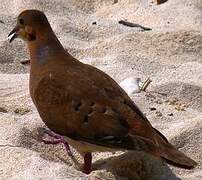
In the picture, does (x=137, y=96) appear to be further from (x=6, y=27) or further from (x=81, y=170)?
(x=6, y=27)

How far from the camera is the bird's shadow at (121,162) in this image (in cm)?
408

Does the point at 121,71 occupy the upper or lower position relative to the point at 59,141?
lower

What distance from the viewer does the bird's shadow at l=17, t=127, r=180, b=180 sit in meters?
4.08

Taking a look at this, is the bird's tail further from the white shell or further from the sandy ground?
the white shell

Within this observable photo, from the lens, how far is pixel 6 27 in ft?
18.9

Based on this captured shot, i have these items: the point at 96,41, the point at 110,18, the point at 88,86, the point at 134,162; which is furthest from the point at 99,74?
the point at 110,18

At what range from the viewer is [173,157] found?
12.4 ft

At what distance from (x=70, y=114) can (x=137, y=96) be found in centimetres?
96

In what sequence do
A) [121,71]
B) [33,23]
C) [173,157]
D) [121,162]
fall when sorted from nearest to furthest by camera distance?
[173,157], [121,162], [33,23], [121,71]

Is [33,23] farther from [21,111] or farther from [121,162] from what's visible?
[121,162]

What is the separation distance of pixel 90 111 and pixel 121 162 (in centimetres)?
41

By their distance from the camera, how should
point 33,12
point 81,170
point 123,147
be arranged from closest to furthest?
point 123,147 < point 81,170 < point 33,12

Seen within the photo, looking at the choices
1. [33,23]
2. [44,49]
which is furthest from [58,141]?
[33,23]

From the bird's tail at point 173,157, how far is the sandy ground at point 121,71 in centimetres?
26
